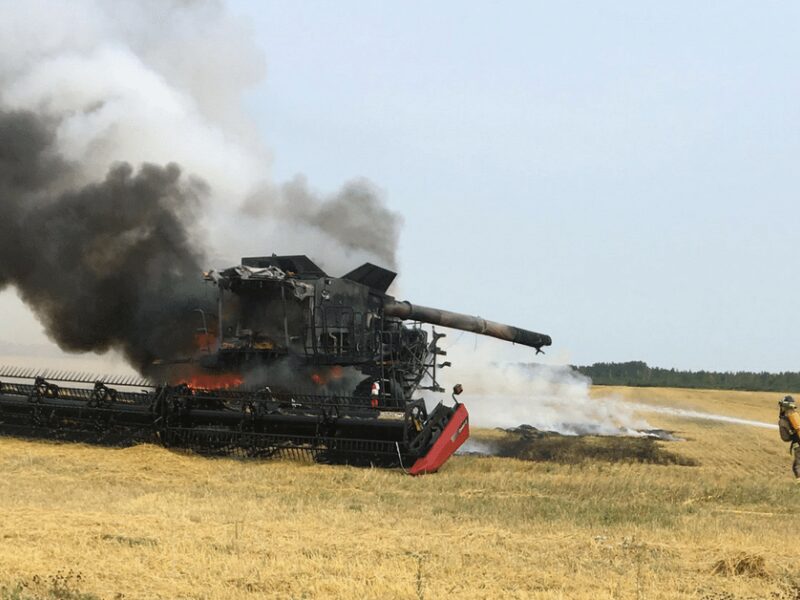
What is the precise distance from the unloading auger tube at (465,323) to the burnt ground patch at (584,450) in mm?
2854

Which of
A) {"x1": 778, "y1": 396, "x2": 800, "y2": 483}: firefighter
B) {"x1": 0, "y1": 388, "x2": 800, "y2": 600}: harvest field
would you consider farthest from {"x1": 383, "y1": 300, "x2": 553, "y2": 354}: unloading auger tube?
{"x1": 778, "y1": 396, "x2": 800, "y2": 483}: firefighter

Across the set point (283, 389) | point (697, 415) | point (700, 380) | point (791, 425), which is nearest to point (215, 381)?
point (283, 389)

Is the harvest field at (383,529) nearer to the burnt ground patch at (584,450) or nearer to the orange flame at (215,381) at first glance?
the burnt ground patch at (584,450)

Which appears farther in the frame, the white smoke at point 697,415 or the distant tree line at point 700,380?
the distant tree line at point 700,380

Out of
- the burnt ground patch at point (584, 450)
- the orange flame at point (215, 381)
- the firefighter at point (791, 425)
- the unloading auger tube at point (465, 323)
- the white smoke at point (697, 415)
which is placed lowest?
the burnt ground patch at point (584, 450)

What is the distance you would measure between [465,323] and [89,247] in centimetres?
967

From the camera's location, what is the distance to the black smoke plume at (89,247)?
928 inches

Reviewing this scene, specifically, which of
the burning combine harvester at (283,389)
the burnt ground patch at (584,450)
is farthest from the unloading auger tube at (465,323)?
the burnt ground patch at (584,450)

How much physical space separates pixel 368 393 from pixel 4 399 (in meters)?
7.22

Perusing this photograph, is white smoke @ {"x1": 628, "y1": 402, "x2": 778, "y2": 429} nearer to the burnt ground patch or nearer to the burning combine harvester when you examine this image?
the burnt ground patch

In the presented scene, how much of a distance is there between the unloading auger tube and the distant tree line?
35095 millimetres

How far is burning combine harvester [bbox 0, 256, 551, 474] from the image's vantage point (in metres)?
15.6

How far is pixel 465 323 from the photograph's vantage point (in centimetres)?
2389

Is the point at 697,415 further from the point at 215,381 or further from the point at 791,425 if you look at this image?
the point at 215,381
